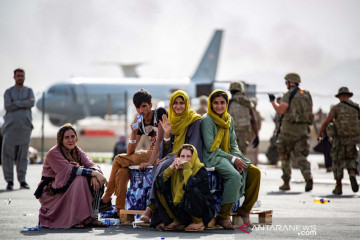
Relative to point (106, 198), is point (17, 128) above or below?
above

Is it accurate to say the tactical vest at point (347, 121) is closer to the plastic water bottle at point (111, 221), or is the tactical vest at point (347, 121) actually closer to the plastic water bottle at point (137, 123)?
A: the plastic water bottle at point (137, 123)

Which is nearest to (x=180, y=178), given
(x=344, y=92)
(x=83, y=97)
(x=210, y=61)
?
(x=344, y=92)

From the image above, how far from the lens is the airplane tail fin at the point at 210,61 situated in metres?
66.1

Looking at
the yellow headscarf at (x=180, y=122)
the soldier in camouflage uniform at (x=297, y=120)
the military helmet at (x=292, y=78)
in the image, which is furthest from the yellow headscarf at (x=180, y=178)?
the military helmet at (x=292, y=78)

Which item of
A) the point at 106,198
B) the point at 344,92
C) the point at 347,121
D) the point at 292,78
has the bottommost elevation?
the point at 106,198

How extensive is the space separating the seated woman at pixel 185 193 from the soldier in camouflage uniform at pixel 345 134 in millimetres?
5452

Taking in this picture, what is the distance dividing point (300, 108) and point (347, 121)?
778mm

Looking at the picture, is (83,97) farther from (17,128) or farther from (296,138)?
(296,138)

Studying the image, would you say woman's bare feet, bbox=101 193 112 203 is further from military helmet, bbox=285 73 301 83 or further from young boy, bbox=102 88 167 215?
military helmet, bbox=285 73 301 83

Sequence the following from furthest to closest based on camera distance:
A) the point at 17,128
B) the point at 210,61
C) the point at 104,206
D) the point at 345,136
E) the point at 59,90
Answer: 1. the point at 210,61
2. the point at 59,90
3. the point at 17,128
4. the point at 345,136
5. the point at 104,206

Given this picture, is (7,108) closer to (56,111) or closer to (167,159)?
(167,159)

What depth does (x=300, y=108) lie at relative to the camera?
12875 mm

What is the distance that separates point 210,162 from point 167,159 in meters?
0.46

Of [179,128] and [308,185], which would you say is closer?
[179,128]
